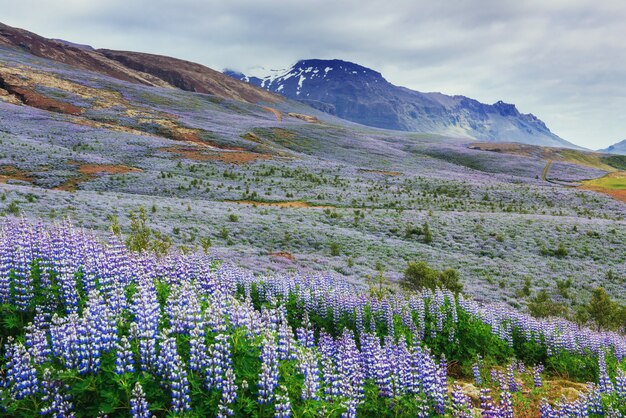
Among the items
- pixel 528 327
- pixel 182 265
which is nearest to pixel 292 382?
pixel 182 265

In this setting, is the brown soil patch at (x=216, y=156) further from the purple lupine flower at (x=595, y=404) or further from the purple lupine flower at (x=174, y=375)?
the purple lupine flower at (x=595, y=404)

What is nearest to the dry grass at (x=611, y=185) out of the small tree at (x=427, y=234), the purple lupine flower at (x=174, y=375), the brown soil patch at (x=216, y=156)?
the small tree at (x=427, y=234)

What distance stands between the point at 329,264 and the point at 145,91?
3956 inches

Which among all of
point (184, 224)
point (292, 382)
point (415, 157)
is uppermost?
point (415, 157)

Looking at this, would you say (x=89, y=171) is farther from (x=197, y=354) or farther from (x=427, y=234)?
(x=197, y=354)

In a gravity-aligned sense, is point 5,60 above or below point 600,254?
above

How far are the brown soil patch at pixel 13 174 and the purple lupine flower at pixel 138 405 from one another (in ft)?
126

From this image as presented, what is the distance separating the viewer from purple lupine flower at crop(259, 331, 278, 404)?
537cm

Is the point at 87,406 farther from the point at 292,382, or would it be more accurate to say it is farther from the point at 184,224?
the point at 184,224

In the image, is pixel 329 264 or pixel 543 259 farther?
pixel 543 259

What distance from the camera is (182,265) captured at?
9.45 meters

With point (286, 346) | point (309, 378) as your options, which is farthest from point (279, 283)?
point (309, 378)

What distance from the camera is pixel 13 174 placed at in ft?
125

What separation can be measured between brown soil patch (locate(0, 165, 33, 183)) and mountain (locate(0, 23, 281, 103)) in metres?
111
